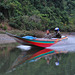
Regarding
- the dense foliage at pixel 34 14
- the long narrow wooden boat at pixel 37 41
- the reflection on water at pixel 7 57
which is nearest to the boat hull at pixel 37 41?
the long narrow wooden boat at pixel 37 41

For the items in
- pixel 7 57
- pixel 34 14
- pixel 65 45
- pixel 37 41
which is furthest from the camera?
pixel 34 14

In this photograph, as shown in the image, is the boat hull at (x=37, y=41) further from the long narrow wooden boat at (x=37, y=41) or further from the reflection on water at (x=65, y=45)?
the reflection on water at (x=65, y=45)

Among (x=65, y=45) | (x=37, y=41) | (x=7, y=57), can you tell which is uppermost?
(x=7, y=57)

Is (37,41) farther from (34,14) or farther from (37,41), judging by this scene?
(34,14)

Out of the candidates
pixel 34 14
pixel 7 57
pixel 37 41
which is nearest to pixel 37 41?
Result: pixel 37 41

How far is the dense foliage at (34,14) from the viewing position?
38.0 meters

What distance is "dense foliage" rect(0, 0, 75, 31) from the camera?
3797 cm

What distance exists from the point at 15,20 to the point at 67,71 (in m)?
30.1

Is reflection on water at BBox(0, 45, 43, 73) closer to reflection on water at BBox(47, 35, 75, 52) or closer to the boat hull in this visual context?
the boat hull

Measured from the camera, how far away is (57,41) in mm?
17891

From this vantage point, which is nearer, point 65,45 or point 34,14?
point 65,45

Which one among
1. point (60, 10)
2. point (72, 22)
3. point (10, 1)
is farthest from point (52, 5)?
point (10, 1)

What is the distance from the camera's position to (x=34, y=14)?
42281 mm

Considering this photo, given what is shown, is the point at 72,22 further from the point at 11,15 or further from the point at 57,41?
the point at 57,41
